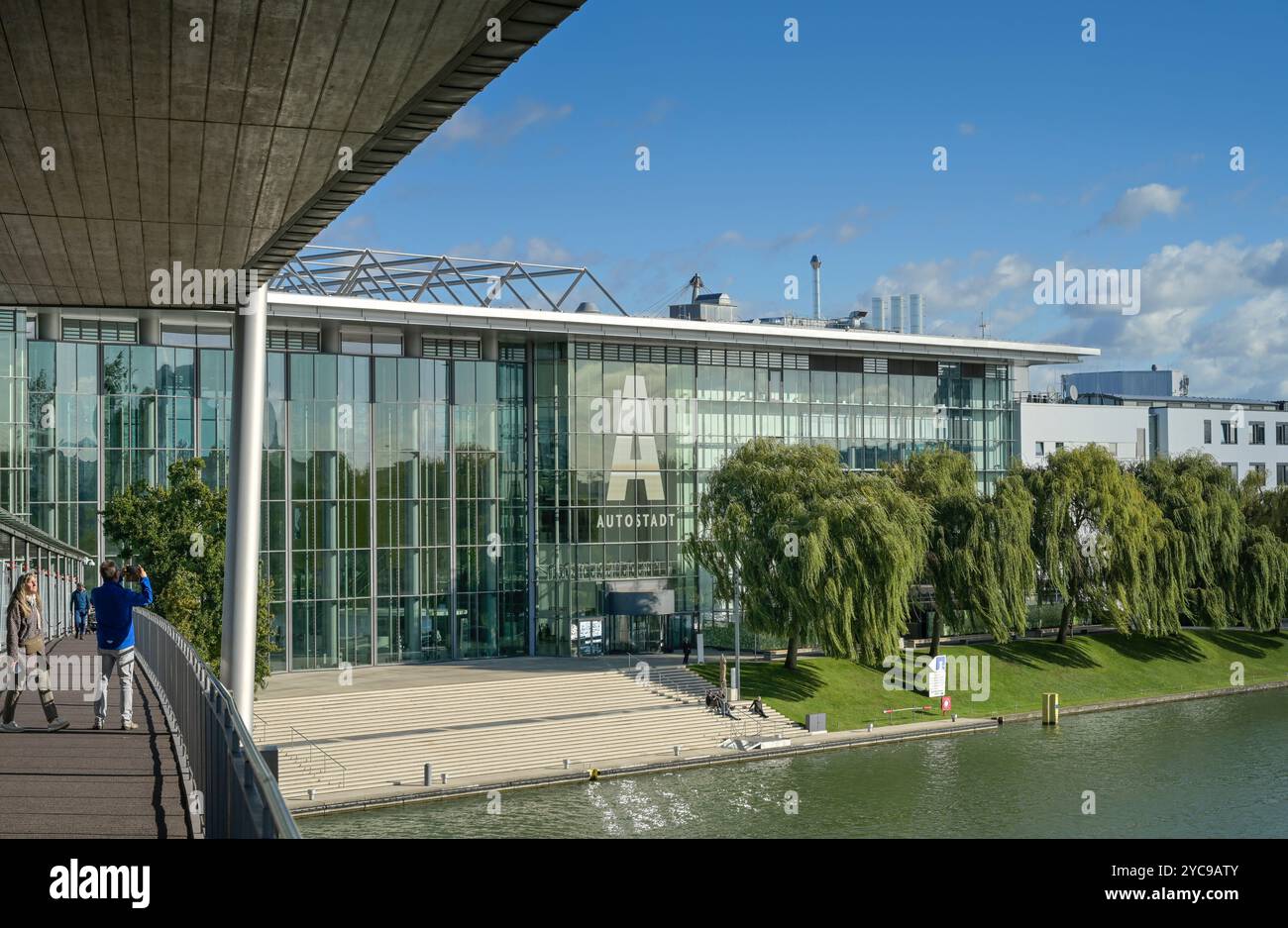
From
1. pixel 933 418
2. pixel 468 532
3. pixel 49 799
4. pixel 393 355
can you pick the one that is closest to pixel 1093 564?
pixel 933 418

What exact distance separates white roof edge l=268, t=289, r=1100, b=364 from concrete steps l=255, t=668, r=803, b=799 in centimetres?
1257

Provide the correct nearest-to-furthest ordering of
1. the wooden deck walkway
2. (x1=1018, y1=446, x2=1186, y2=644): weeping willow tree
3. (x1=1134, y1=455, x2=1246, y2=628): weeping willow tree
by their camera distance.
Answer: the wooden deck walkway < (x1=1018, y1=446, x2=1186, y2=644): weeping willow tree < (x1=1134, y1=455, x2=1246, y2=628): weeping willow tree

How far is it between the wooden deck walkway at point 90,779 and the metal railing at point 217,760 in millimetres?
159

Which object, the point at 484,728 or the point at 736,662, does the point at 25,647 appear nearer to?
the point at 484,728

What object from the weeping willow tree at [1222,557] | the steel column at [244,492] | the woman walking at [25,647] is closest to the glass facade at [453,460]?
the weeping willow tree at [1222,557]

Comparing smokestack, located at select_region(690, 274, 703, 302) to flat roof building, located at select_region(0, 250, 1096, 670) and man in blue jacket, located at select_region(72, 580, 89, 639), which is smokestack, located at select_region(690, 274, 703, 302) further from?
man in blue jacket, located at select_region(72, 580, 89, 639)

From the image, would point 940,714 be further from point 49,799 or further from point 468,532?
point 49,799

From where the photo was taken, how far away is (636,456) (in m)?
50.8

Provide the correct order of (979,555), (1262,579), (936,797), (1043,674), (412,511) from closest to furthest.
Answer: (936,797) → (979,555) → (412,511) → (1043,674) → (1262,579)

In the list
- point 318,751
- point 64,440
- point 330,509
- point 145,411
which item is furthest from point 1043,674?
point 64,440

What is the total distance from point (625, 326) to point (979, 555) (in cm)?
1515

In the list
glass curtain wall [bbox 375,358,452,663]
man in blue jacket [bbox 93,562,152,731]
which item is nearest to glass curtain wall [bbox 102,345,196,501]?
glass curtain wall [bbox 375,358,452,663]

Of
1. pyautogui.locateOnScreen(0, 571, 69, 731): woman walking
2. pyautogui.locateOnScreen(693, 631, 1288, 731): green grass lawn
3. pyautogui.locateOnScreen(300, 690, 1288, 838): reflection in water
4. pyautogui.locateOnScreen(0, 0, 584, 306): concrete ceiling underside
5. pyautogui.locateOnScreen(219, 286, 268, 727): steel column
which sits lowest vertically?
pyautogui.locateOnScreen(300, 690, 1288, 838): reflection in water

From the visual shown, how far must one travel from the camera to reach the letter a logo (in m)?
50.4
